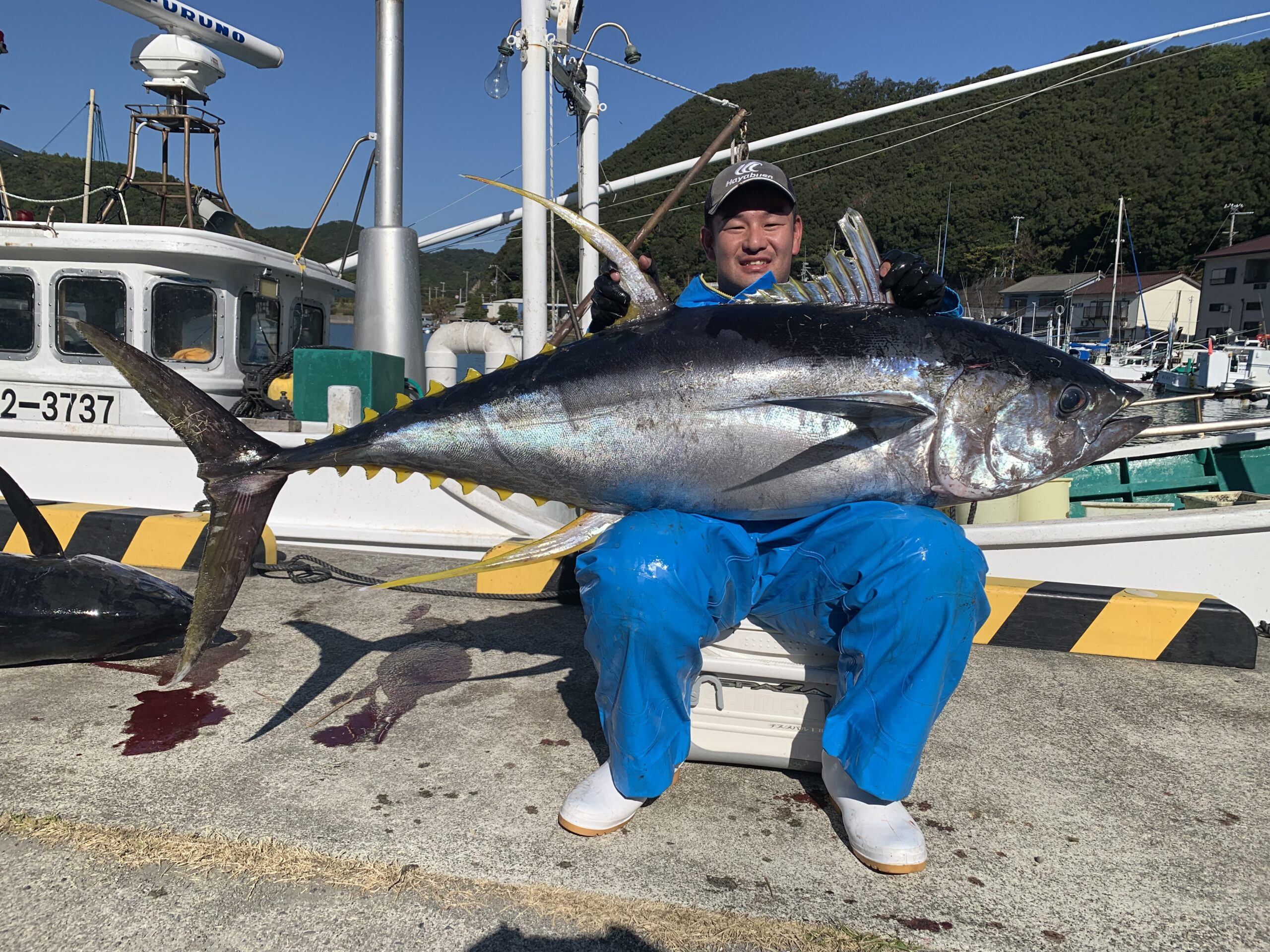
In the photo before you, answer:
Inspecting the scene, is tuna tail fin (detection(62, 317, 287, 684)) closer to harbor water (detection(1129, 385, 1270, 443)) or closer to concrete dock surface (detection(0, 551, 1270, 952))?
concrete dock surface (detection(0, 551, 1270, 952))

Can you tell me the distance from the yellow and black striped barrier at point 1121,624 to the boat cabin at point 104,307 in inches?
196

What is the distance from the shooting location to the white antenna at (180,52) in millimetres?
5789

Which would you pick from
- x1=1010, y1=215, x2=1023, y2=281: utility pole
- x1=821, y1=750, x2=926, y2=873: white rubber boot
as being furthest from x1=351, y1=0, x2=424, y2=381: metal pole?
x1=1010, y1=215, x2=1023, y2=281: utility pole

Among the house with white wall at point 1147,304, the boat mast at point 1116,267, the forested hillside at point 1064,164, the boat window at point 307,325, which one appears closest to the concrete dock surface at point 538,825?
the boat window at point 307,325

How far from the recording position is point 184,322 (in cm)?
526

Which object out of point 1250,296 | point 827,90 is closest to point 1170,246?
point 1250,296

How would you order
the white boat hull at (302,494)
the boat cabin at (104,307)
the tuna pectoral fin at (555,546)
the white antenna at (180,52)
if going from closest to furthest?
the tuna pectoral fin at (555,546) → the white boat hull at (302,494) → the boat cabin at (104,307) → the white antenna at (180,52)

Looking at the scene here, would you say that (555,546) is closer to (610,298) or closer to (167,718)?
(610,298)

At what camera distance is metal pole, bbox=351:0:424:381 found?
522 centimetres

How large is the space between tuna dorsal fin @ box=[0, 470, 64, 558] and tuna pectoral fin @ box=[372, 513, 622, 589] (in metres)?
1.80

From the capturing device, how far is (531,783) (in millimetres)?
1930

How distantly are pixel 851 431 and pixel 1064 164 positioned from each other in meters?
97.7

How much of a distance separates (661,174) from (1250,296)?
2579 inches

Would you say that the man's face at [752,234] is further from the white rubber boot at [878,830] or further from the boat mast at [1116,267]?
the boat mast at [1116,267]
